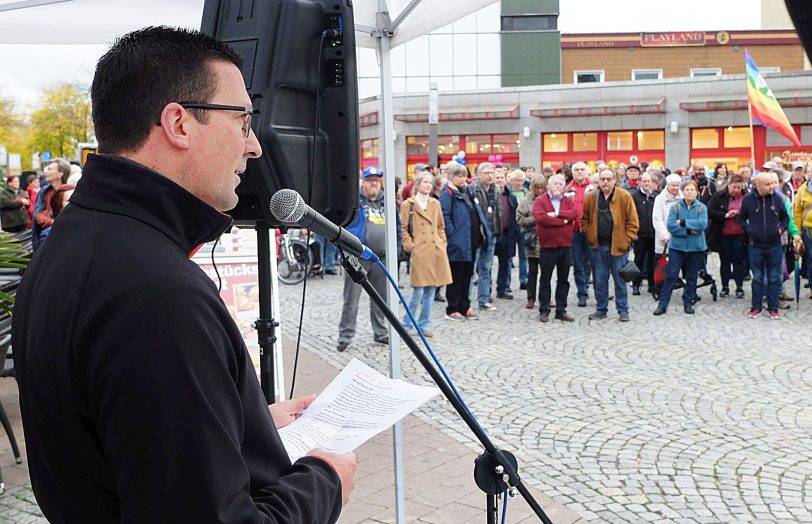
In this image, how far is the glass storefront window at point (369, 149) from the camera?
108 ft

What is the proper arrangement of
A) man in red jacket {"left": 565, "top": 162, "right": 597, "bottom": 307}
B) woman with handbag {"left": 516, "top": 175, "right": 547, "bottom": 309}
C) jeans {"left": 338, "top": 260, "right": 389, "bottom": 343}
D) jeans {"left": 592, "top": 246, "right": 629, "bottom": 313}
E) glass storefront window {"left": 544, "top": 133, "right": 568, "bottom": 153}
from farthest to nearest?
glass storefront window {"left": 544, "top": 133, "right": 568, "bottom": 153}, woman with handbag {"left": 516, "top": 175, "right": 547, "bottom": 309}, man in red jacket {"left": 565, "top": 162, "right": 597, "bottom": 307}, jeans {"left": 592, "top": 246, "right": 629, "bottom": 313}, jeans {"left": 338, "top": 260, "right": 389, "bottom": 343}

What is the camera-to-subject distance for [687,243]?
1029cm

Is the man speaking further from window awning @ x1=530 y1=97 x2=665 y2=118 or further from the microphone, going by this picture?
window awning @ x1=530 y1=97 x2=665 y2=118

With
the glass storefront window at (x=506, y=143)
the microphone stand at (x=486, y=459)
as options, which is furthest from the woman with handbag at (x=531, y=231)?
the glass storefront window at (x=506, y=143)

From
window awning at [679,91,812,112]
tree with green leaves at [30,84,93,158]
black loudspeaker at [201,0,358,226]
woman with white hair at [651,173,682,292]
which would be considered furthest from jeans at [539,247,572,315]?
tree with green leaves at [30,84,93,158]

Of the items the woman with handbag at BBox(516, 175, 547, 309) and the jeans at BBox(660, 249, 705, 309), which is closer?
the jeans at BBox(660, 249, 705, 309)

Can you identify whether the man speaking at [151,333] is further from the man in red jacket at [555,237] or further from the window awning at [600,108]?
the window awning at [600,108]

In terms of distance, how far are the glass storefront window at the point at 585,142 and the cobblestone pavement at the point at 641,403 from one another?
2142 cm

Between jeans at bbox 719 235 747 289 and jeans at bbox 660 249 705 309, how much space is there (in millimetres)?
1060

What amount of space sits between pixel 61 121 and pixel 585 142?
2537cm

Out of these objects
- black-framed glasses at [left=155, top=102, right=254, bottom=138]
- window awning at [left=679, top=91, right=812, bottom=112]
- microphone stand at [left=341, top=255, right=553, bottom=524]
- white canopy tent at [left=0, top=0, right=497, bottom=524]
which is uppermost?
window awning at [left=679, top=91, right=812, bottom=112]

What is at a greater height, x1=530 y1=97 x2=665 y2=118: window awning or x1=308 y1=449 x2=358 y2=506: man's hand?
x1=530 y1=97 x2=665 y2=118: window awning

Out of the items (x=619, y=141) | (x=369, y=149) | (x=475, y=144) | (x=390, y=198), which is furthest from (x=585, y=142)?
(x=390, y=198)

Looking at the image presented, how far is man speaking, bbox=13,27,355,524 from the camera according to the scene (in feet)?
3.95
